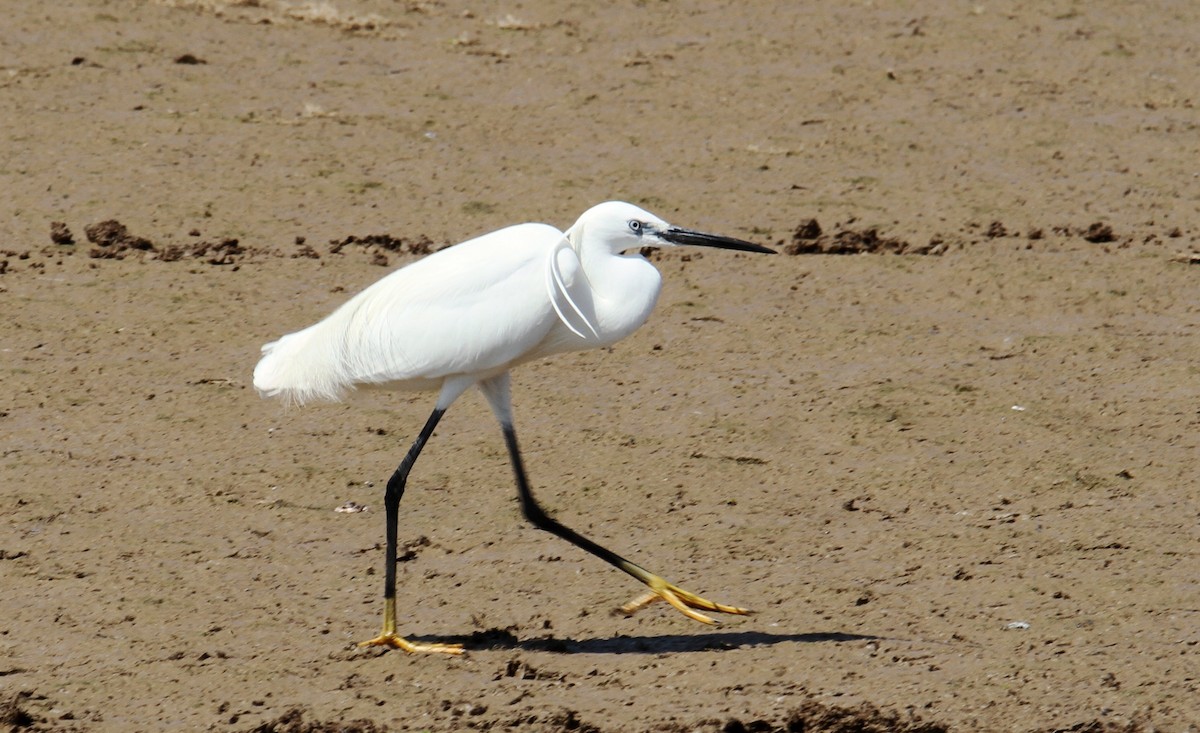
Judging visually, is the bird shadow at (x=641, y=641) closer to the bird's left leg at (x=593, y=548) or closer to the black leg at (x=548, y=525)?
the bird's left leg at (x=593, y=548)

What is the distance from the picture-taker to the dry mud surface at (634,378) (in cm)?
517

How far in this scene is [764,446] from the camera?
6984 mm

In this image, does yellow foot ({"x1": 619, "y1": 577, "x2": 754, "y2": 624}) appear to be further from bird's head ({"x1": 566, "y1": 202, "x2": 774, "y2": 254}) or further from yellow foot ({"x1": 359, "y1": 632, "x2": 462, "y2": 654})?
bird's head ({"x1": 566, "y1": 202, "x2": 774, "y2": 254})

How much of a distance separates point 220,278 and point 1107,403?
4.32 metres

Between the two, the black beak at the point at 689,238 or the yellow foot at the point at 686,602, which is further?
the yellow foot at the point at 686,602

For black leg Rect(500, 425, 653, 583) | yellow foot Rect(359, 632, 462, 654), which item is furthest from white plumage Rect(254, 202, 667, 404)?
yellow foot Rect(359, 632, 462, 654)

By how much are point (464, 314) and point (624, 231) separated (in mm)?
576

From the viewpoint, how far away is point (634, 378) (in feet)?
25.3

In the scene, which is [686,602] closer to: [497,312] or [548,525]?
[548,525]

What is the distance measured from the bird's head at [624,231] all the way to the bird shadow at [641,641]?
1275 mm

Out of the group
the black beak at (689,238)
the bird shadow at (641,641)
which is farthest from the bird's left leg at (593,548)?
the black beak at (689,238)

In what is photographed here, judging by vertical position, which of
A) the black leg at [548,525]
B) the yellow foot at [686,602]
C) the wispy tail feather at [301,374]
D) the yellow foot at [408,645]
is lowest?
the yellow foot at [408,645]

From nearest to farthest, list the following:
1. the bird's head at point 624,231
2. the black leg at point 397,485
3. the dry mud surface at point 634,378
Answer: the dry mud surface at point 634,378, the bird's head at point 624,231, the black leg at point 397,485

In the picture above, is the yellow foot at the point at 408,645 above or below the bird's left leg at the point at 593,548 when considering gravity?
below
